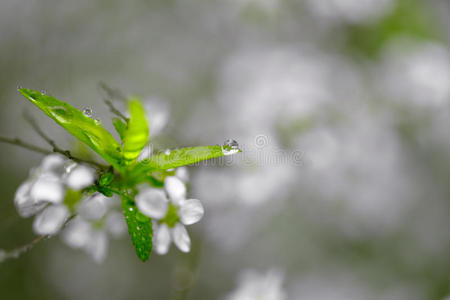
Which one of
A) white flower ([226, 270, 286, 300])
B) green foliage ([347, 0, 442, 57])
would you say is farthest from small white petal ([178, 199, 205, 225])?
green foliage ([347, 0, 442, 57])

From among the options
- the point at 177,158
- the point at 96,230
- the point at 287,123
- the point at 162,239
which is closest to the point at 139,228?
the point at 162,239

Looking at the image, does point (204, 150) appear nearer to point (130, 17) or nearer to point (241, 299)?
point (241, 299)

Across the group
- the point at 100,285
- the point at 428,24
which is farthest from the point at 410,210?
the point at 100,285

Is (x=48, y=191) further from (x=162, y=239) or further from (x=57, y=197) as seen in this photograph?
(x=162, y=239)

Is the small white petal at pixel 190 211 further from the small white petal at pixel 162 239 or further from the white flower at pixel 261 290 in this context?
the white flower at pixel 261 290

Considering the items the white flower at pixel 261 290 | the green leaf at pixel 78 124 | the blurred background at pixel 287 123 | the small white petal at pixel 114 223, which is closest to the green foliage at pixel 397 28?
the blurred background at pixel 287 123

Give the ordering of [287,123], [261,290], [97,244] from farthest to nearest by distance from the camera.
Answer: [287,123]
[261,290]
[97,244]

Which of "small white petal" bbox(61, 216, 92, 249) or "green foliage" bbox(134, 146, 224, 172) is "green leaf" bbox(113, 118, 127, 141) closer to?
"green foliage" bbox(134, 146, 224, 172)
